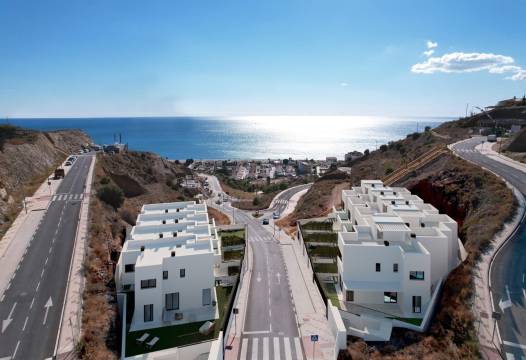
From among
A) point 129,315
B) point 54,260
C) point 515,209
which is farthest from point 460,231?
point 54,260

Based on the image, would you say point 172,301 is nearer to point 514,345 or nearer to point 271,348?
point 271,348

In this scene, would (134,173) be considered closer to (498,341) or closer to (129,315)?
(129,315)

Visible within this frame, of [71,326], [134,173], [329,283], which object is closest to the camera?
[71,326]

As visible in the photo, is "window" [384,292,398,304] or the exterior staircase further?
the exterior staircase

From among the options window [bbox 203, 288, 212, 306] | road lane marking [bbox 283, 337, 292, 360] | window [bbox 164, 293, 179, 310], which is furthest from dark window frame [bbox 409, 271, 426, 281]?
window [bbox 164, 293, 179, 310]

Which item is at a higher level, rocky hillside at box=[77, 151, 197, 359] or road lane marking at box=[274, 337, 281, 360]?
rocky hillside at box=[77, 151, 197, 359]

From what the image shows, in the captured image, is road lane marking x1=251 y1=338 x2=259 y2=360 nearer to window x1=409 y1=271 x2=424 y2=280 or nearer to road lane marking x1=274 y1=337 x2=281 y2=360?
road lane marking x1=274 y1=337 x2=281 y2=360
